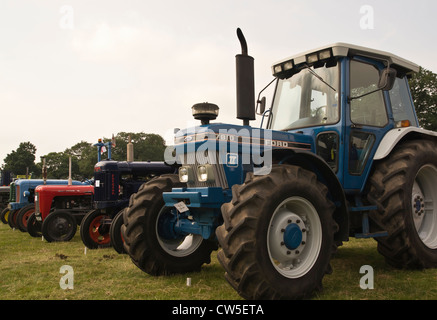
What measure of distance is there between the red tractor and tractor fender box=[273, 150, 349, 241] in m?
7.04

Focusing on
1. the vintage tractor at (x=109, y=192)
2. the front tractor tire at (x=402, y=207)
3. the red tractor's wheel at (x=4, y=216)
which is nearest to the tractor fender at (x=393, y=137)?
the front tractor tire at (x=402, y=207)

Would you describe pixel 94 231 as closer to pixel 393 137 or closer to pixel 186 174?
pixel 186 174

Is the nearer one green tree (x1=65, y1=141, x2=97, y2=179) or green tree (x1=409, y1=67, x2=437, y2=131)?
green tree (x1=409, y1=67, x2=437, y2=131)

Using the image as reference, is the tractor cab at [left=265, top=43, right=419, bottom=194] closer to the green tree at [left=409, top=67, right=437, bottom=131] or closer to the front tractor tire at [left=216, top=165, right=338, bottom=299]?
the front tractor tire at [left=216, top=165, right=338, bottom=299]

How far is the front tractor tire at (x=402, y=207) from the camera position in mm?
4730

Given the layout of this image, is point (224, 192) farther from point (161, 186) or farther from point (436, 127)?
point (436, 127)

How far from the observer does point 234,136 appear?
413cm

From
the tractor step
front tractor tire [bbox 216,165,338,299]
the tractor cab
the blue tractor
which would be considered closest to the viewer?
front tractor tire [bbox 216,165,338,299]

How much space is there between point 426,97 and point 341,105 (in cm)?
2918

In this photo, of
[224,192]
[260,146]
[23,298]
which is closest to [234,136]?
[260,146]

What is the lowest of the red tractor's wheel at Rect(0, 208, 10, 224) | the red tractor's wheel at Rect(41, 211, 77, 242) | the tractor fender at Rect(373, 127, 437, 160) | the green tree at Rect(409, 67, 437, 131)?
the red tractor's wheel at Rect(0, 208, 10, 224)

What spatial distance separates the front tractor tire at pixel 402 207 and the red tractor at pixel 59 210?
742 centimetres

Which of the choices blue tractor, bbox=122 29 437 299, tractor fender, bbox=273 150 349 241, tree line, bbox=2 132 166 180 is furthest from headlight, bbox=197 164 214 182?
tree line, bbox=2 132 166 180

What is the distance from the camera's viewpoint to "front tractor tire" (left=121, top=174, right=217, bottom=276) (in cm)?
475
